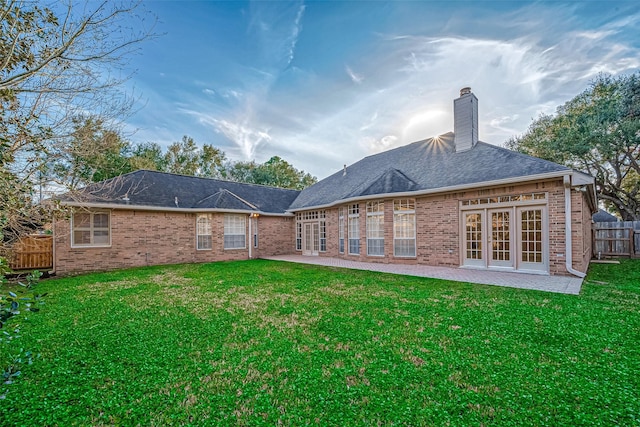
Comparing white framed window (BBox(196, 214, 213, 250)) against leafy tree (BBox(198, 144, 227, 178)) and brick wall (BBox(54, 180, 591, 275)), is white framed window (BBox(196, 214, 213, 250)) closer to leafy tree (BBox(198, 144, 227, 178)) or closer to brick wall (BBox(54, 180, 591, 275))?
brick wall (BBox(54, 180, 591, 275))

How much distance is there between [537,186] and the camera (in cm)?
834

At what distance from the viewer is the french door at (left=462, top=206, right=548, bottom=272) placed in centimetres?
841

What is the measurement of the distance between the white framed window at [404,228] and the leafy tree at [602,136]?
13.3 metres

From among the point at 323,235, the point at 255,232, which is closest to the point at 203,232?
the point at 255,232

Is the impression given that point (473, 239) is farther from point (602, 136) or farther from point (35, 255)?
point (35, 255)

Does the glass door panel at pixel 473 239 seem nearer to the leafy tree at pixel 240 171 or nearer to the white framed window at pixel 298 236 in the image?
the white framed window at pixel 298 236

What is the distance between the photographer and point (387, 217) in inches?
454

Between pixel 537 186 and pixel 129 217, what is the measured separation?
15619mm

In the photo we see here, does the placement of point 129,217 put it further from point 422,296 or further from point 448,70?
point 448,70

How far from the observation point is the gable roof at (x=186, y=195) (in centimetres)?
1233

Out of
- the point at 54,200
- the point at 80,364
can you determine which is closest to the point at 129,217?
the point at 54,200

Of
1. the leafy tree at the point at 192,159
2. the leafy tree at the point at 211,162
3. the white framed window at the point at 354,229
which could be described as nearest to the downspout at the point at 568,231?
the white framed window at the point at 354,229

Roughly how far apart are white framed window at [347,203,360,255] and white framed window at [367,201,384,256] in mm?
659

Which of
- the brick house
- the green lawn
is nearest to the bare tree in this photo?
the green lawn
